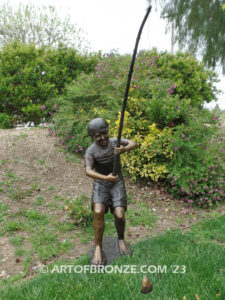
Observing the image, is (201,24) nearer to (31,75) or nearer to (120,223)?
(31,75)

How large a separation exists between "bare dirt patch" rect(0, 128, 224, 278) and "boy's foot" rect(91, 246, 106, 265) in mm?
765

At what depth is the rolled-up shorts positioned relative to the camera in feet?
10.5

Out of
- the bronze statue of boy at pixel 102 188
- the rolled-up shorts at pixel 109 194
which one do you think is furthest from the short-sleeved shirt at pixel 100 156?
the rolled-up shorts at pixel 109 194

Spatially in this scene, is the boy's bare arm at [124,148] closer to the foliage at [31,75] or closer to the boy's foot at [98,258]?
the boy's foot at [98,258]

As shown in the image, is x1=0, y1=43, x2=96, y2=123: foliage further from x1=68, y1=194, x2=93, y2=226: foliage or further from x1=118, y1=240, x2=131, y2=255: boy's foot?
x1=118, y1=240, x2=131, y2=255: boy's foot

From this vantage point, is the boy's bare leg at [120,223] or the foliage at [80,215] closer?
the boy's bare leg at [120,223]

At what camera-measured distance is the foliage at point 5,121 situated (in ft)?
27.2

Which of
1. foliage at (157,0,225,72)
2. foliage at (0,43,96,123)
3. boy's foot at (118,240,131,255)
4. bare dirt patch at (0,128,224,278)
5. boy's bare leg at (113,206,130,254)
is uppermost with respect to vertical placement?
foliage at (157,0,225,72)

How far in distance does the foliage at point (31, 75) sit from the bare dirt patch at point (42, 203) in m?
1.09

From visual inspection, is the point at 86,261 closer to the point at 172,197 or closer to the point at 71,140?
the point at 172,197

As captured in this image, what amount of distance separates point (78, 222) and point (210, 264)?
2293 mm

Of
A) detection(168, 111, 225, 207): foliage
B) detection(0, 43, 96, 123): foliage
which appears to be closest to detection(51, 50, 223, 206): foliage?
detection(168, 111, 225, 207): foliage

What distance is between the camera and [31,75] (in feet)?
27.1

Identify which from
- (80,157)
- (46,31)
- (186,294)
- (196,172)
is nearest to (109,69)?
(80,157)
